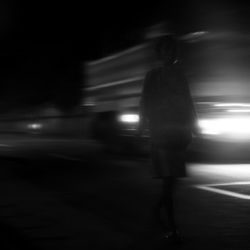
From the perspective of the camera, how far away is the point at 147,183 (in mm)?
10672

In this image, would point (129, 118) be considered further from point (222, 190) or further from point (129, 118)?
point (222, 190)

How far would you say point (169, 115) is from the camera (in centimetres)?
592

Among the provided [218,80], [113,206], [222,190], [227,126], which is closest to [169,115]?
[113,206]

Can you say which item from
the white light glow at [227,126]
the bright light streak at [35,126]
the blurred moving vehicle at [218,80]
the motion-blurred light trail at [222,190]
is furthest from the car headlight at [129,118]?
the bright light streak at [35,126]

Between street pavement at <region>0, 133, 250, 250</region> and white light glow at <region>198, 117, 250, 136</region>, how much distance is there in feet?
2.15

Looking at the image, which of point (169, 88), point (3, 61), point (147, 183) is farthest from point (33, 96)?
point (169, 88)

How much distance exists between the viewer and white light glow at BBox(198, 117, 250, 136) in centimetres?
1337

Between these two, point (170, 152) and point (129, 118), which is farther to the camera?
point (129, 118)

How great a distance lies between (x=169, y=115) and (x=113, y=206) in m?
2.63

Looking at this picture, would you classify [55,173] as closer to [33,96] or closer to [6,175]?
[6,175]

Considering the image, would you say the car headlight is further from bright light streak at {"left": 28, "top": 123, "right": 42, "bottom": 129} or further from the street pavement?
bright light streak at {"left": 28, "top": 123, "right": 42, "bottom": 129}

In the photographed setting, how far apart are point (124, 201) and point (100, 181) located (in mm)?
2338

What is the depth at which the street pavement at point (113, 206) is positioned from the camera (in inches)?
242

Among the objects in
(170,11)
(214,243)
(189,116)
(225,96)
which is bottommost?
(214,243)
